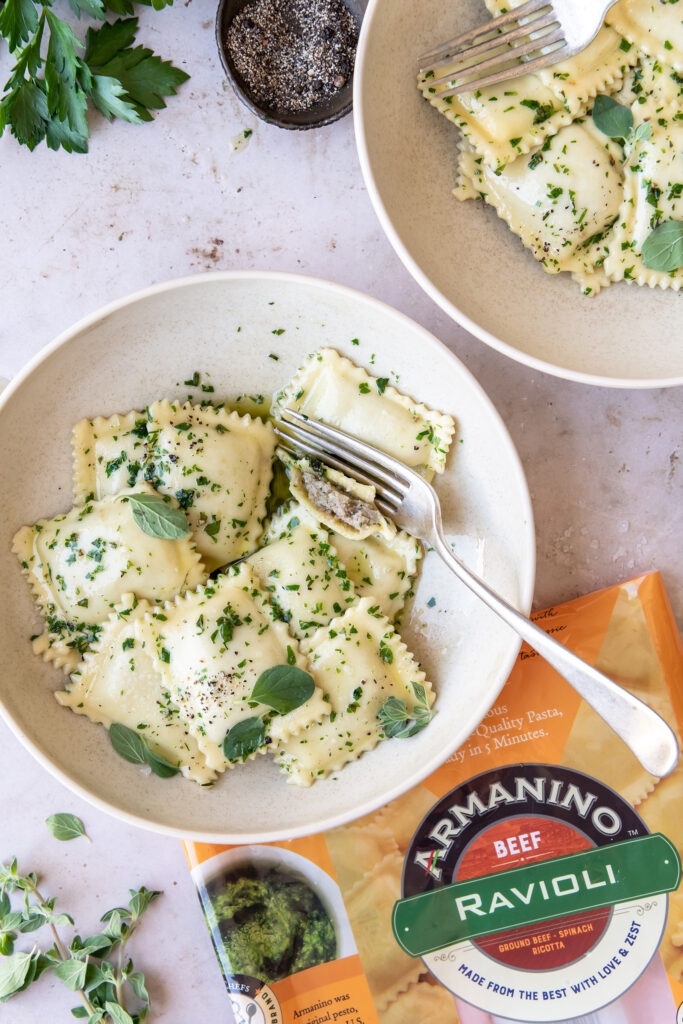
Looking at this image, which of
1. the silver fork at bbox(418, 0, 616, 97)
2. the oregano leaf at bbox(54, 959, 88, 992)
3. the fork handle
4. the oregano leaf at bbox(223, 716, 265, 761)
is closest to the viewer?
the fork handle

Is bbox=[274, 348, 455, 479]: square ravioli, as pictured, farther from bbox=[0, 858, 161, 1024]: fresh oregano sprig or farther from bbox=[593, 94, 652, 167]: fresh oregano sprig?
bbox=[0, 858, 161, 1024]: fresh oregano sprig

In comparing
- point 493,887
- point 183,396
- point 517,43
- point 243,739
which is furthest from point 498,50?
point 493,887

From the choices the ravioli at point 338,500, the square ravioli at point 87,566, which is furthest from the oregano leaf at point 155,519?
the ravioli at point 338,500

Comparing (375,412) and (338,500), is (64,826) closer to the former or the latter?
(338,500)

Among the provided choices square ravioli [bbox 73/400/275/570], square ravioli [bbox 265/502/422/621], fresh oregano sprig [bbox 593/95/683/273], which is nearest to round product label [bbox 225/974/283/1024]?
square ravioli [bbox 265/502/422/621]

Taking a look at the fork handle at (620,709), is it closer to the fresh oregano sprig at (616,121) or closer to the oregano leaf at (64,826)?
the fresh oregano sprig at (616,121)

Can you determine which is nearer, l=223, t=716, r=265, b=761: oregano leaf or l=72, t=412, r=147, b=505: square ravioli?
l=223, t=716, r=265, b=761: oregano leaf
